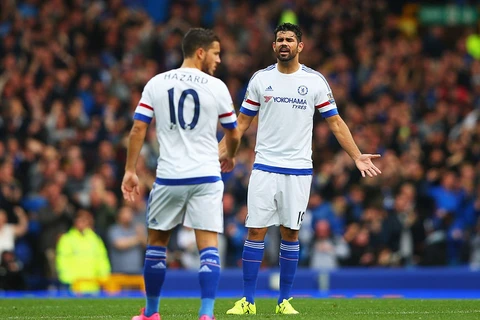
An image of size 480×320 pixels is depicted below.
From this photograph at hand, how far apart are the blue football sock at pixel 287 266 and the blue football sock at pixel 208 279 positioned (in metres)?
2.30

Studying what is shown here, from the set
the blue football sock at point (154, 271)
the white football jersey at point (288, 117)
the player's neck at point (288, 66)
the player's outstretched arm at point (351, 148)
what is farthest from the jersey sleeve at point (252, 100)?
the blue football sock at point (154, 271)

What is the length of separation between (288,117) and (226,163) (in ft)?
5.14

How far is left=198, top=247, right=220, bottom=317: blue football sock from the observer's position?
9125 mm

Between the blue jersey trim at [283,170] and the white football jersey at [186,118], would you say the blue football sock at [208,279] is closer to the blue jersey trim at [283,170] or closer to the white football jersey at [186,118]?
the white football jersey at [186,118]

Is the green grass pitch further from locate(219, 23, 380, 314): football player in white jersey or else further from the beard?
the beard

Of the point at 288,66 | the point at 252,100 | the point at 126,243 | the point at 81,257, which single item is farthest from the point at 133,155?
the point at 126,243

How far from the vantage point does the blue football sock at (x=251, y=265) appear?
1127 cm

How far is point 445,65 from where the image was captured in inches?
1009

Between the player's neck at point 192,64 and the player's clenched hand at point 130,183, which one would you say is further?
the player's neck at point 192,64

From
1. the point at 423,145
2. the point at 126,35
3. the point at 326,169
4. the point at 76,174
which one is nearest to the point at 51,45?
the point at 126,35

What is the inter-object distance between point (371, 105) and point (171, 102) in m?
15.1

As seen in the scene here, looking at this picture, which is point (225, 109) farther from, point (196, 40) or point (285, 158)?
point (285, 158)

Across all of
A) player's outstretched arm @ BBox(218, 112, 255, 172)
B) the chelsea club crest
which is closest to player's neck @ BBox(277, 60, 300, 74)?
the chelsea club crest

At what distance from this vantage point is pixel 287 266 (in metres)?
11.4
